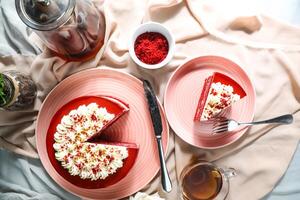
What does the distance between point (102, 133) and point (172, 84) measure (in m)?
0.23

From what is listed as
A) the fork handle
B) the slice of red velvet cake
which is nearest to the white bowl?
the slice of red velvet cake

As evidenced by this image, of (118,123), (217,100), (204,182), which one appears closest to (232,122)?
(217,100)

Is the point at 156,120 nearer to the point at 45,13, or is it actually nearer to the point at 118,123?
the point at 118,123

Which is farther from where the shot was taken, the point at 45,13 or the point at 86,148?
the point at 86,148

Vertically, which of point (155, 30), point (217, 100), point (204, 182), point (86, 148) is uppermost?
point (155, 30)

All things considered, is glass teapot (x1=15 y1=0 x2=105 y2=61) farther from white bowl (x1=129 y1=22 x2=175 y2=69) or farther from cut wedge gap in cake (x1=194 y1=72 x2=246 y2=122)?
cut wedge gap in cake (x1=194 y1=72 x2=246 y2=122)

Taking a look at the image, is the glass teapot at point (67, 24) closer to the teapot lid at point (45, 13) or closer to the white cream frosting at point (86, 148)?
the teapot lid at point (45, 13)

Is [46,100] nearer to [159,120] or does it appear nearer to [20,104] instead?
[20,104]

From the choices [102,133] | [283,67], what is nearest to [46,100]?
[102,133]

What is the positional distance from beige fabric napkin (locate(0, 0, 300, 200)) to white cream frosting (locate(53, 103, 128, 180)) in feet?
0.43

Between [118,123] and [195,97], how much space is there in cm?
22

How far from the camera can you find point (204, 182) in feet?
3.99

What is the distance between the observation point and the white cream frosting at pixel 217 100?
1143 mm

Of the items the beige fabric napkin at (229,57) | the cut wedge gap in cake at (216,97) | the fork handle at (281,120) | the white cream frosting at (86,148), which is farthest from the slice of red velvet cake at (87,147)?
the fork handle at (281,120)
